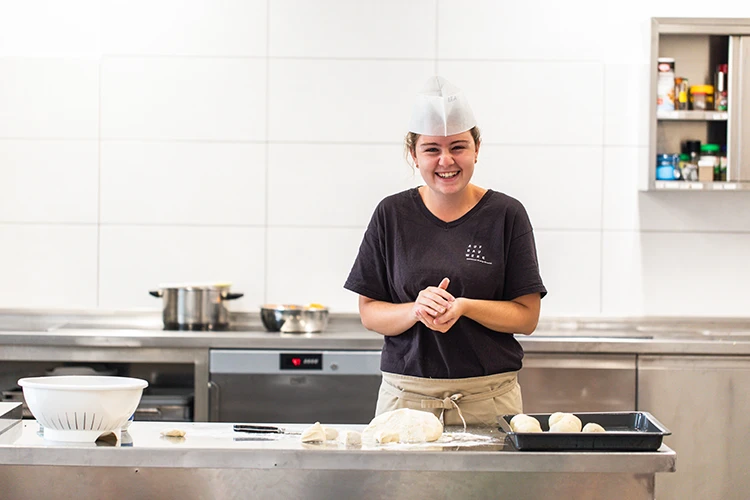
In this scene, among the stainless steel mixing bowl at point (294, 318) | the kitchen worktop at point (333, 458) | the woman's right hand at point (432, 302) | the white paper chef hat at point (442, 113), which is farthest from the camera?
the stainless steel mixing bowl at point (294, 318)

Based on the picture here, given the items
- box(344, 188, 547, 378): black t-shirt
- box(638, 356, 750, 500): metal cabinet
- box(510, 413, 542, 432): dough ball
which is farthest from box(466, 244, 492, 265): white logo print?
box(638, 356, 750, 500): metal cabinet

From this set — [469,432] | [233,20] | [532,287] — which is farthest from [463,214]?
[233,20]

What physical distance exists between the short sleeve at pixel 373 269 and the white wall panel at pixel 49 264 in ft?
6.32

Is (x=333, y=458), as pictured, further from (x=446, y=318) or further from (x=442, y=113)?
(x=442, y=113)

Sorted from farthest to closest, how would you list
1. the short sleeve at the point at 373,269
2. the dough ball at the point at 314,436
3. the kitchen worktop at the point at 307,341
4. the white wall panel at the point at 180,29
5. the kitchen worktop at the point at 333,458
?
the white wall panel at the point at 180,29
the kitchen worktop at the point at 307,341
the short sleeve at the point at 373,269
the dough ball at the point at 314,436
the kitchen worktop at the point at 333,458

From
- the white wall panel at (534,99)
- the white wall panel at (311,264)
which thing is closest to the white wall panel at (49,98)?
the white wall panel at (311,264)

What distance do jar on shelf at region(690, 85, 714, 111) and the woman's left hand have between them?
2084 millimetres

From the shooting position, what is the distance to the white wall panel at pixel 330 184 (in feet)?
12.7

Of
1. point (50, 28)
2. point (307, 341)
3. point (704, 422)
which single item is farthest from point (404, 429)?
point (50, 28)

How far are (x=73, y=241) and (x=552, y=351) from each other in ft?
6.86

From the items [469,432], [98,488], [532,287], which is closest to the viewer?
[98,488]

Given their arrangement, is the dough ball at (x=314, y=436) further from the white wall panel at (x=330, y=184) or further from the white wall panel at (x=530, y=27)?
the white wall panel at (x=530, y=27)

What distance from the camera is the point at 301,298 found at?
3.90m

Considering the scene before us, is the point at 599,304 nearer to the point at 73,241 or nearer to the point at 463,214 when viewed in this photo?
the point at 463,214
